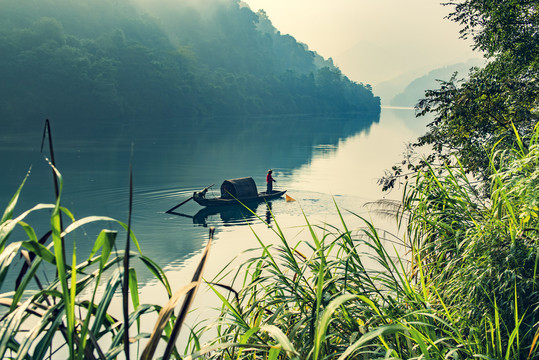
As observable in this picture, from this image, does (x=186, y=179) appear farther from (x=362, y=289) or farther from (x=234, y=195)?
(x=362, y=289)

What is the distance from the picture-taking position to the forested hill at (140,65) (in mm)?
59656

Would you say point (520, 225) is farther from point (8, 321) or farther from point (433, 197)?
Result: point (8, 321)

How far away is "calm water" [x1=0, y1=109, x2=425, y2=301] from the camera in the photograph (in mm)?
17750

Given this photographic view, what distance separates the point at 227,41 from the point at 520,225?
12398 centimetres

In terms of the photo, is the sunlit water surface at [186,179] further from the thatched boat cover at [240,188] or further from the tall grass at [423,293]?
the thatched boat cover at [240,188]

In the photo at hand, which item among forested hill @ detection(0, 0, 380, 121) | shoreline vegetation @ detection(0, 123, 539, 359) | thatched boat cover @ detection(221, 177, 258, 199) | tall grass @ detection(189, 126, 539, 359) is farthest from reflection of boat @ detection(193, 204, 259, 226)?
forested hill @ detection(0, 0, 380, 121)

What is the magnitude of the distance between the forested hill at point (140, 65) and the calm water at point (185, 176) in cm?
629

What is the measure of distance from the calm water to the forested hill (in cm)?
629

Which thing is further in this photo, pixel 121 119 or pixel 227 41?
pixel 227 41

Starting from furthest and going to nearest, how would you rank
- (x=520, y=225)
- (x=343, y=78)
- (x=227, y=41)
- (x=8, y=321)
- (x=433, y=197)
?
(x=343, y=78) → (x=227, y=41) → (x=433, y=197) → (x=520, y=225) → (x=8, y=321)

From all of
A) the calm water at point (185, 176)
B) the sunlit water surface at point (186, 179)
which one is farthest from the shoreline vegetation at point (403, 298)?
the calm water at point (185, 176)

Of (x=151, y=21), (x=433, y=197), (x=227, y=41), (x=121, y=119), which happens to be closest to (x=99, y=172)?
(x=433, y=197)

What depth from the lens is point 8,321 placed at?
1.67m

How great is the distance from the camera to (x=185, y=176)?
99.0 feet
